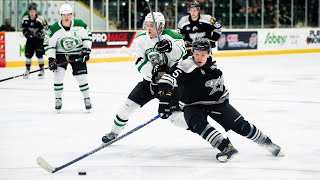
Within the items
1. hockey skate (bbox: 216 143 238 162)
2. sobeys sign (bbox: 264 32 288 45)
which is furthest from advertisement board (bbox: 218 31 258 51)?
hockey skate (bbox: 216 143 238 162)

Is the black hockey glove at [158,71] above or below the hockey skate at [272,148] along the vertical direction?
above

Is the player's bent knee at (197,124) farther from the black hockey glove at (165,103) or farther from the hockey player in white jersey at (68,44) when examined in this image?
the hockey player in white jersey at (68,44)

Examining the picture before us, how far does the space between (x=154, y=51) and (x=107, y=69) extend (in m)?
9.20

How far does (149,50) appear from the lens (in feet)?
18.2

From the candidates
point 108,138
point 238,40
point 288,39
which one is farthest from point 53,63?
point 288,39

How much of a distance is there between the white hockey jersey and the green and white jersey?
7.75ft

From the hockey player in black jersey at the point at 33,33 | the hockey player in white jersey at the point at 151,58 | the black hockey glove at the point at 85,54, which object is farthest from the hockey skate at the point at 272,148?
the hockey player in black jersey at the point at 33,33

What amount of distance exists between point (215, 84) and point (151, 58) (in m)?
0.65

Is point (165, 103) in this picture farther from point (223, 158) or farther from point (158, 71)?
point (223, 158)

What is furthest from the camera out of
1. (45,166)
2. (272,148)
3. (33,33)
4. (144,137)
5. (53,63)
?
(33,33)

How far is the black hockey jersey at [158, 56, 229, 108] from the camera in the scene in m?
5.02

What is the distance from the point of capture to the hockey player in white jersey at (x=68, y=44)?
780 cm

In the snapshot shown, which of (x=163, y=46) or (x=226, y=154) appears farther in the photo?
(x=163, y=46)

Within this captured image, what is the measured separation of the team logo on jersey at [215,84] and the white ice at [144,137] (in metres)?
0.50
